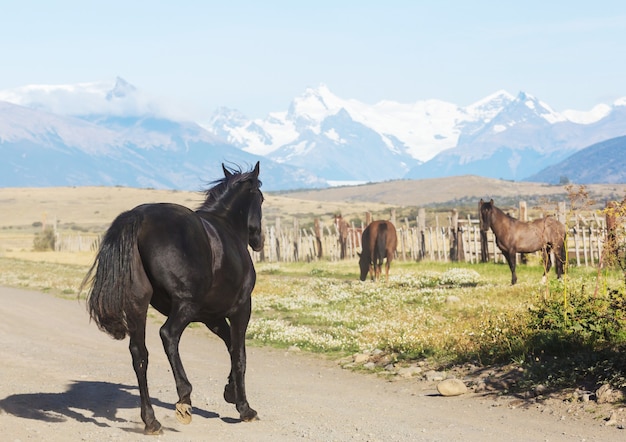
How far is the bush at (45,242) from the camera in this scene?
7000 cm

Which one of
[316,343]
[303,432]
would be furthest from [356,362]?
[303,432]

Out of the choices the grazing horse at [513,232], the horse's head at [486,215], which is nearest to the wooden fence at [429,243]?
the grazing horse at [513,232]

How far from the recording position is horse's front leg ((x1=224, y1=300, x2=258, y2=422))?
384 inches

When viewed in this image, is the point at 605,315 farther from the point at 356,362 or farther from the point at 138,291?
the point at 138,291

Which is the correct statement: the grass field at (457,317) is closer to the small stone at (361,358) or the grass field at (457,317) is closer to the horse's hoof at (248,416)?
the small stone at (361,358)

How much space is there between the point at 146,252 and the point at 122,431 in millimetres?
1807

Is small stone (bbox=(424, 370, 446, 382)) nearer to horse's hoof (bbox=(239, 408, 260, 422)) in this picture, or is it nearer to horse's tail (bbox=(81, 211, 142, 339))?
horse's hoof (bbox=(239, 408, 260, 422))

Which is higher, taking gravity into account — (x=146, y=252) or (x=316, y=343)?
(x=146, y=252)

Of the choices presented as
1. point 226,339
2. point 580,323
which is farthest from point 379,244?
point 226,339

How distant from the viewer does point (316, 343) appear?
1717 centimetres

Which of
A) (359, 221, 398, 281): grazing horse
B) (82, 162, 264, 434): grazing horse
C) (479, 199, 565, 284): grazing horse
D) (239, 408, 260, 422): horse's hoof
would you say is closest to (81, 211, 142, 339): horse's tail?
(82, 162, 264, 434): grazing horse

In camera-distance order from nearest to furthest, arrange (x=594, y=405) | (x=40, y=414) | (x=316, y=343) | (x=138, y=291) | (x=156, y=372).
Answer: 1. (x=138, y=291)
2. (x=40, y=414)
3. (x=594, y=405)
4. (x=156, y=372)
5. (x=316, y=343)

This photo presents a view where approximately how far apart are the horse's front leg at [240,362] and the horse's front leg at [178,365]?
3.10ft

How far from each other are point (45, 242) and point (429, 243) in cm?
4114
